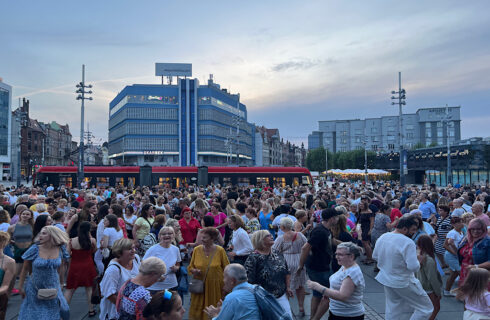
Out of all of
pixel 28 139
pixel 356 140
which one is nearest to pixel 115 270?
pixel 28 139

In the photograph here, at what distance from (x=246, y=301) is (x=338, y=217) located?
3.59 meters

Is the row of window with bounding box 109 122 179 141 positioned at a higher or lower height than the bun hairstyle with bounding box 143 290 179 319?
higher

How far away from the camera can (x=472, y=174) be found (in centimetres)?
4609

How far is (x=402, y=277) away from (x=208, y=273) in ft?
8.77

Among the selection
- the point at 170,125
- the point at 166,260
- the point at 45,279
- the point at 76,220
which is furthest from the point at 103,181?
the point at 170,125

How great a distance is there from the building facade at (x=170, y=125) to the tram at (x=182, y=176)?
44.3 meters

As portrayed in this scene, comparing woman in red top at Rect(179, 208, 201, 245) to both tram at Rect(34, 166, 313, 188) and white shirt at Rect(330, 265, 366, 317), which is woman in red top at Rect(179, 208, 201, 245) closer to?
white shirt at Rect(330, 265, 366, 317)

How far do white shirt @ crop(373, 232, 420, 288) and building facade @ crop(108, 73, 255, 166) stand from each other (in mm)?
72940

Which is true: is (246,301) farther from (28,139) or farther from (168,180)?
(28,139)

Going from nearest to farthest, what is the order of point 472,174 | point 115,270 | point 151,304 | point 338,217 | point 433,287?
point 151,304, point 115,270, point 433,287, point 338,217, point 472,174

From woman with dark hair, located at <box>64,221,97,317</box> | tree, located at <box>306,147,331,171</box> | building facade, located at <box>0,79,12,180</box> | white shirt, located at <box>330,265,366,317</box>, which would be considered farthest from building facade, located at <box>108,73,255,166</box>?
white shirt, located at <box>330,265,366,317</box>

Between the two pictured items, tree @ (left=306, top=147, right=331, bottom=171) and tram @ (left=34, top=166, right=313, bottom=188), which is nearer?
tram @ (left=34, top=166, right=313, bottom=188)

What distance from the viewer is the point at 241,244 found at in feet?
21.7

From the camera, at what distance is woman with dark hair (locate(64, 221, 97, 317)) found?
6328 mm
